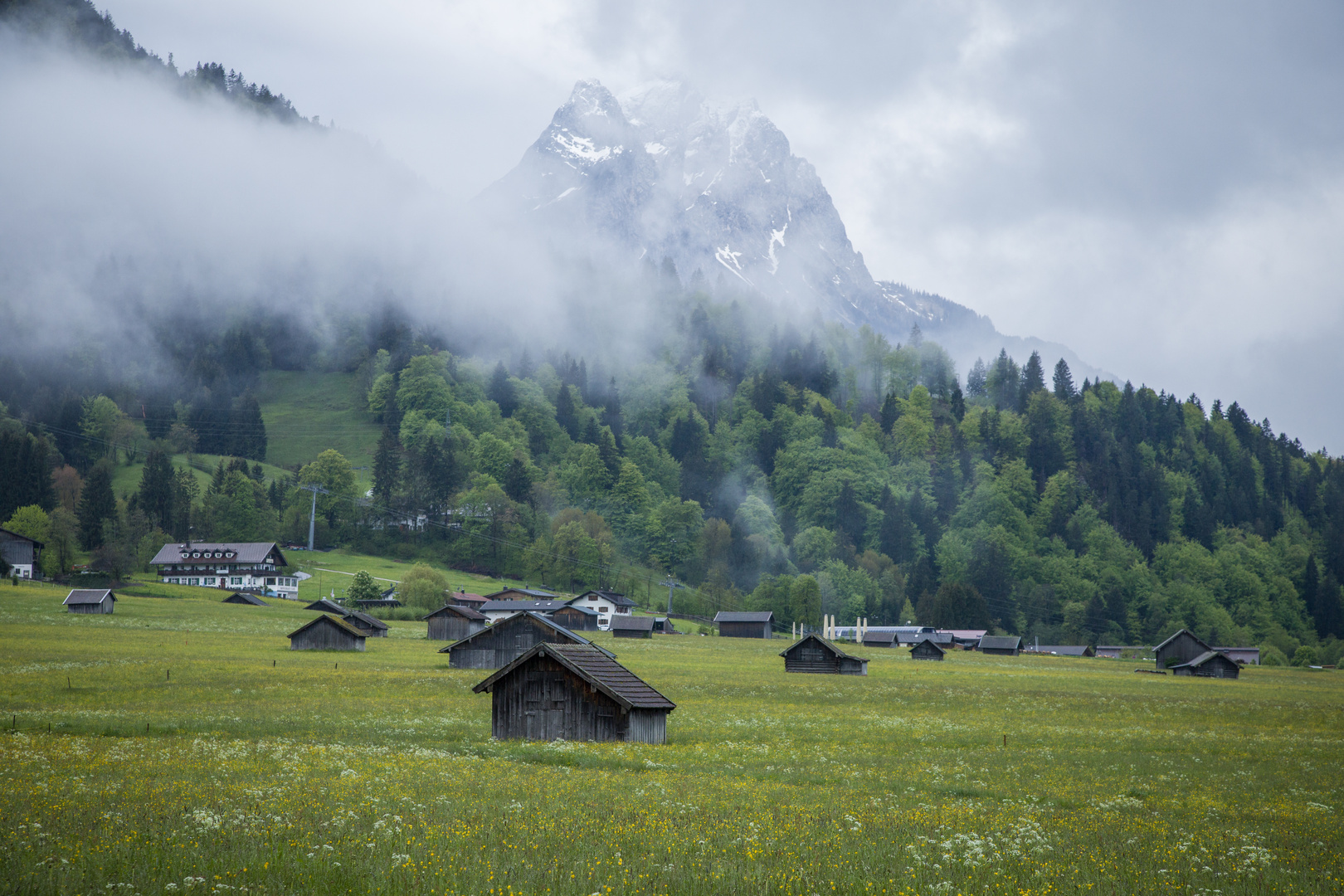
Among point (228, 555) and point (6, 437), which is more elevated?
point (6, 437)

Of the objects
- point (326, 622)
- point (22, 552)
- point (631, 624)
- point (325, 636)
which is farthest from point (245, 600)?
point (631, 624)

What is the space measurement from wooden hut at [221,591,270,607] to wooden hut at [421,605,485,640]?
98.4ft

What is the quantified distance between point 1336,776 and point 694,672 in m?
42.1

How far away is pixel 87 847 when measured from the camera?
14719 mm

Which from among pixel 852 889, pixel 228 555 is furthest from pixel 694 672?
pixel 228 555

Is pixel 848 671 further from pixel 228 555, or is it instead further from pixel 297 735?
pixel 228 555

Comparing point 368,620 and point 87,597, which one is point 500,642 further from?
point 87,597

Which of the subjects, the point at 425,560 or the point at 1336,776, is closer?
the point at 1336,776

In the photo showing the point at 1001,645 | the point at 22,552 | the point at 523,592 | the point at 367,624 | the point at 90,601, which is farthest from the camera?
the point at 1001,645

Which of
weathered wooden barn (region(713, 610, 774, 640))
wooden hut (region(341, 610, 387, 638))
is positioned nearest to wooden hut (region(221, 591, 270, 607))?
wooden hut (region(341, 610, 387, 638))

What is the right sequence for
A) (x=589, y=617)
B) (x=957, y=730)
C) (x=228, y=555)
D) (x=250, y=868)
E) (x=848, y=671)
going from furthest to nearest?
1. (x=228, y=555)
2. (x=589, y=617)
3. (x=848, y=671)
4. (x=957, y=730)
5. (x=250, y=868)

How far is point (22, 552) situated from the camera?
4648 inches

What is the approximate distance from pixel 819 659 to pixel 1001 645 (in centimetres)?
6789

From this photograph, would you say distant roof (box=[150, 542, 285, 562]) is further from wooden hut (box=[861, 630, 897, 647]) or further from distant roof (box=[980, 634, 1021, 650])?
distant roof (box=[980, 634, 1021, 650])
